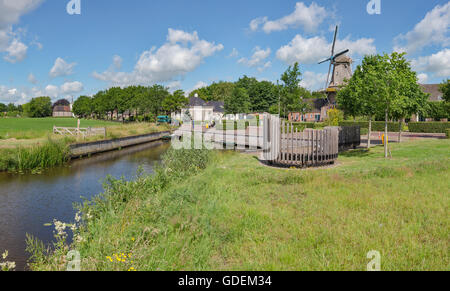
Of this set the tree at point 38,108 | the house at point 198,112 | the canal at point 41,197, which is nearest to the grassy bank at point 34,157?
the canal at point 41,197

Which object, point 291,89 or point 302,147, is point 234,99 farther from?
point 302,147

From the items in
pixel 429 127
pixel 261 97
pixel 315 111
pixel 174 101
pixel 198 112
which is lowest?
pixel 429 127

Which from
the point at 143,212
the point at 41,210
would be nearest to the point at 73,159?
the point at 41,210

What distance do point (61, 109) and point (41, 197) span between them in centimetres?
17381

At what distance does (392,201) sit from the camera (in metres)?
7.25

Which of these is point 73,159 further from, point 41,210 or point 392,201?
point 392,201

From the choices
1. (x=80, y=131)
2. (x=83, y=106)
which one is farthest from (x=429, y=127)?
(x=83, y=106)

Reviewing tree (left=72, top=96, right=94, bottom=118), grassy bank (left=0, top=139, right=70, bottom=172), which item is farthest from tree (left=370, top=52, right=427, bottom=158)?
tree (left=72, top=96, right=94, bottom=118)

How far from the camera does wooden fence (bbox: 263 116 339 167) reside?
13.1m

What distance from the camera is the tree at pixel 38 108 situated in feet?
437

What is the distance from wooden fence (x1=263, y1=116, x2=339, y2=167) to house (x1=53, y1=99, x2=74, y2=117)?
173 meters

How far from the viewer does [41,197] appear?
13203 millimetres

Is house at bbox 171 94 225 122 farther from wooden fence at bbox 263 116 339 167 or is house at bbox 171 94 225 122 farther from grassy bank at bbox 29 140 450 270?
grassy bank at bbox 29 140 450 270

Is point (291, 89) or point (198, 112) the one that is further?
point (198, 112)
